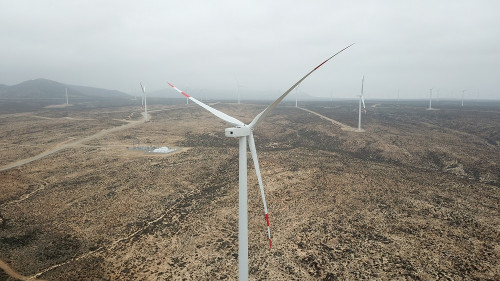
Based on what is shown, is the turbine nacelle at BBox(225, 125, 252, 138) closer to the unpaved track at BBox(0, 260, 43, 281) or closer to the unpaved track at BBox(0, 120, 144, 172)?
the unpaved track at BBox(0, 260, 43, 281)

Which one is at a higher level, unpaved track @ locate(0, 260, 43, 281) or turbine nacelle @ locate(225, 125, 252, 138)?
turbine nacelle @ locate(225, 125, 252, 138)

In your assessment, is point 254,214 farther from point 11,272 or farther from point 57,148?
point 57,148

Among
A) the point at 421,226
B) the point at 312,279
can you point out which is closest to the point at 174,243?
the point at 312,279

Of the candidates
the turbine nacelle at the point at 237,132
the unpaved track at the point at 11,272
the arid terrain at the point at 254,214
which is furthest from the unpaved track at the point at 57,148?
the turbine nacelle at the point at 237,132

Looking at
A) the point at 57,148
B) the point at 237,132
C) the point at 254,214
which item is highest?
the point at 237,132

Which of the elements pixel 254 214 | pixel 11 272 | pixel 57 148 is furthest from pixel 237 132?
pixel 57 148

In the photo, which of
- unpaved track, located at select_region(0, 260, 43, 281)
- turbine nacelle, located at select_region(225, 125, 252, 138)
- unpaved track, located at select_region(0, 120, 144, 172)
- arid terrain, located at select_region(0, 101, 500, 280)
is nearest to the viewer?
turbine nacelle, located at select_region(225, 125, 252, 138)

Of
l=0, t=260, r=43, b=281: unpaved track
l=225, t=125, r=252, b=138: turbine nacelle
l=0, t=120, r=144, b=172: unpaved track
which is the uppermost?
l=225, t=125, r=252, b=138: turbine nacelle

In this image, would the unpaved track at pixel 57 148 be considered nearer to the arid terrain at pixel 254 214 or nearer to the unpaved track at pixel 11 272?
the arid terrain at pixel 254 214

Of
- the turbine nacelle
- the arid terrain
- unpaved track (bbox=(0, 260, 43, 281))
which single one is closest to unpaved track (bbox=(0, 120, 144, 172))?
the arid terrain

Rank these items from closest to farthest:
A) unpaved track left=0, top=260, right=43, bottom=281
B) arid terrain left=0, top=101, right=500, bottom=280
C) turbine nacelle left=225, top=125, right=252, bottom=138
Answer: turbine nacelle left=225, top=125, right=252, bottom=138
unpaved track left=0, top=260, right=43, bottom=281
arid terrain left=0, top=101, right=500, bottom=280
